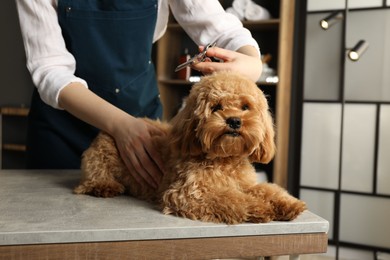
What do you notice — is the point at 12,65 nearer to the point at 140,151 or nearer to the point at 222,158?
the point at 140,151

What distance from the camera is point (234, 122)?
0.96 m

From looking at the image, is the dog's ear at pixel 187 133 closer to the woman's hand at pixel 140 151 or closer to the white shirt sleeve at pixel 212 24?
the woman's hand at pixel 140 151

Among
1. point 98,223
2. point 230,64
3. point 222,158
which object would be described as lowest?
point 98,223

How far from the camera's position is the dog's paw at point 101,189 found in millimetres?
1156

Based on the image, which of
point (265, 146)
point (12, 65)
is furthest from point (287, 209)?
point (12, 65)

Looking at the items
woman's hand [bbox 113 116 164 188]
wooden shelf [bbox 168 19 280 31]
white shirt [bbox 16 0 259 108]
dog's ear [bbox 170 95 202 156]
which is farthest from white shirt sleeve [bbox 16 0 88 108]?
wooden shelf [bbox 168 19 280 31]

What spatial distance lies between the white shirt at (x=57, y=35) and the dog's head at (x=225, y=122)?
337 mm

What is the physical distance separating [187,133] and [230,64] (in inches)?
9.0

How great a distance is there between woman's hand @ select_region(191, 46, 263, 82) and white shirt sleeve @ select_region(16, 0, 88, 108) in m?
0.37

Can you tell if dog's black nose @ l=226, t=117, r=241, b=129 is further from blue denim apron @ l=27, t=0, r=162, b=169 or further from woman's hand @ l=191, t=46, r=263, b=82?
blue denim apron @ l=27, t=0, r=162, b=169

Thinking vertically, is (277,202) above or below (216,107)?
below

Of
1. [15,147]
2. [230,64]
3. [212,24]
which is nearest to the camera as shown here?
[230,64]

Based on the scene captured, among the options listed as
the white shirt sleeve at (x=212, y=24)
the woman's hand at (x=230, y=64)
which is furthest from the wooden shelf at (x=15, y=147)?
the woman's hand at (x=230, y=64)

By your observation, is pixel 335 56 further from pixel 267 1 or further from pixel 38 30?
pixel 38 30
